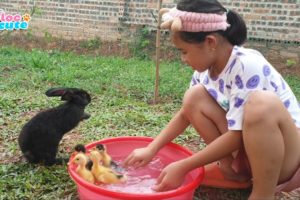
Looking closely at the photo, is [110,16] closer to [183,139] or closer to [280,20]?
[280,20]

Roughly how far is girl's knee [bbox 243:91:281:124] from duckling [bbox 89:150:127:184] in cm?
96

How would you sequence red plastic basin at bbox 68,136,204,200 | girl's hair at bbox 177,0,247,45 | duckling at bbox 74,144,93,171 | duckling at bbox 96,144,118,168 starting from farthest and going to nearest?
1. duckling at bbox 96,144,118,168
2. duckling at bbox 74,144,93,171
3. girl's hair at bbox 177,0,247,45
4. red plastic basin at bbox 68,136,204,200

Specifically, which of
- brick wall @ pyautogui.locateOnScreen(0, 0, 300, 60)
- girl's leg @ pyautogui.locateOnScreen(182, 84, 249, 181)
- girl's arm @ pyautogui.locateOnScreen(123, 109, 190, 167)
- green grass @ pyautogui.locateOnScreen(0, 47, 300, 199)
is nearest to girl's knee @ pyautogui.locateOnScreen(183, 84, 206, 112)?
girl's leg @ pyautogui.locateOnScreen(182, 84, 249, 181)

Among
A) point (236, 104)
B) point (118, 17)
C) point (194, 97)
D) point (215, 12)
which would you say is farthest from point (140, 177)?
point (118, 17)

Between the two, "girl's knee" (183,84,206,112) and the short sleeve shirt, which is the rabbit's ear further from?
the short sleeve shirt

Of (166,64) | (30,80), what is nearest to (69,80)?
(30,80)

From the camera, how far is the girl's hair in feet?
6.81

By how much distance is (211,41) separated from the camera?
2.12 m

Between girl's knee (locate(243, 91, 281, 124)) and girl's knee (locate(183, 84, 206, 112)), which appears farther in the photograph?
girl's knee (locate(183, 84, 206, 112))

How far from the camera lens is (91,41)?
8234 millimetres

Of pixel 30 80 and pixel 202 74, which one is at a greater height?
pixel 202 74

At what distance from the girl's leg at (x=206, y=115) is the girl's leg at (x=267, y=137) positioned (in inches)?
12.3

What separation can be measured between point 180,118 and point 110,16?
5921 mm

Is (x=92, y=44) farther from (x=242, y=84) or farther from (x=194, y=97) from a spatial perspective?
(x=242, y=84)
